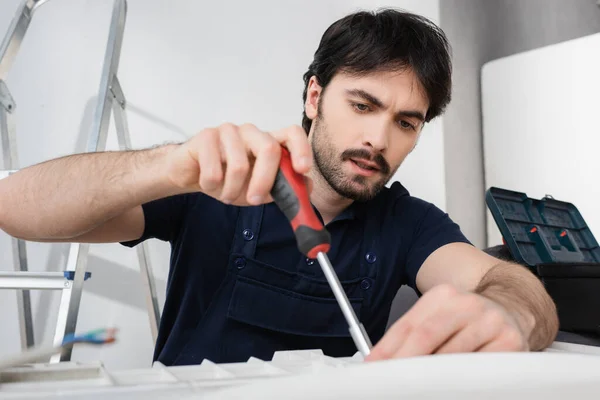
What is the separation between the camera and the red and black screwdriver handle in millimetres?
522

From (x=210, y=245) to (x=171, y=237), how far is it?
10 centimetres

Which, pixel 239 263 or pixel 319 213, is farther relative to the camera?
pixel 319 213

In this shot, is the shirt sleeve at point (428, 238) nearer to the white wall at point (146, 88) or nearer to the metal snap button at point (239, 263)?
the metal snap button at point (239, 263)

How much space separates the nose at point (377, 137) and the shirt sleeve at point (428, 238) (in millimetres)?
200

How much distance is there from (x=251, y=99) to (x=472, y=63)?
0.82 m

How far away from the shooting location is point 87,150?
45.0 inches

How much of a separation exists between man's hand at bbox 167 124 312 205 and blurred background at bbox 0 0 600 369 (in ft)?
2.74

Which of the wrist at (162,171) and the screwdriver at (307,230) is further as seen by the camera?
the wrist at (162,171)

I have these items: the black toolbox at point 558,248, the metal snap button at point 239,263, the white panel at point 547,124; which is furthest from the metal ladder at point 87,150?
the white panel at point 547,124

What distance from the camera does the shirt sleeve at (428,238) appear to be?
1.17 meters

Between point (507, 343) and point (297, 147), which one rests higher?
point (297, 147)

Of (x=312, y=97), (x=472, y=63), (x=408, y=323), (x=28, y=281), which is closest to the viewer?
(x=408, y=323)

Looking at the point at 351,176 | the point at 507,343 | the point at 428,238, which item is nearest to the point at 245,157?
the point at 507,343

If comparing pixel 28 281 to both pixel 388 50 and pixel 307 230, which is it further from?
pixel 388 50
